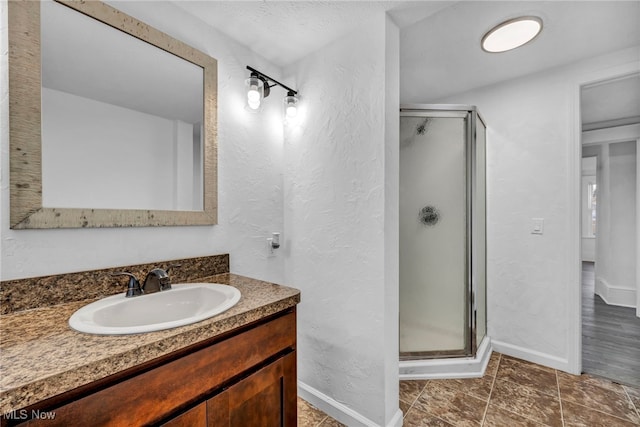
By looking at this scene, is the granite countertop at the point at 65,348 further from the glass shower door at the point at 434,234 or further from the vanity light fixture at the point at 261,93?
the glass shower door at the point at 434,234

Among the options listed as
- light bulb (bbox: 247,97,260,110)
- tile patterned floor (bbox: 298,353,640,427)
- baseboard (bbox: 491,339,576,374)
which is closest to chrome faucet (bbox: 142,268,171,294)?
light bulb (bbox: 247,97,260,110)

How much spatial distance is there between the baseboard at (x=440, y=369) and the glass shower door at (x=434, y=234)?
0.06 meters

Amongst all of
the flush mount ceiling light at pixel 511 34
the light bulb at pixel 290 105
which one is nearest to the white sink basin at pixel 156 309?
the light bulb at pixel 290 105

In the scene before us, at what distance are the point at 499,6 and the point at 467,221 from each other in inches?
51.3

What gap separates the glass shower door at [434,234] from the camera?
203 cm

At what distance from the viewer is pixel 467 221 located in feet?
6.65

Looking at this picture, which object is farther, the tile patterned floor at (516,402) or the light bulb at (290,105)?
the light bulb at (290,105)

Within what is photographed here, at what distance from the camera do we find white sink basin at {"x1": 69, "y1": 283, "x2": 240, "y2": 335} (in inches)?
31.1

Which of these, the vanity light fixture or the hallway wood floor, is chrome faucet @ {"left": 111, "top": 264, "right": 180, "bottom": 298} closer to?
the vanity light fixture

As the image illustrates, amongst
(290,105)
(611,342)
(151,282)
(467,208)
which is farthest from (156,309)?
(611,342)

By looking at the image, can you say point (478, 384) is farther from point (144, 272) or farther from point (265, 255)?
point (144, 272)

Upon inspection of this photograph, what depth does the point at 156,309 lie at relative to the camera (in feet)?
3.65

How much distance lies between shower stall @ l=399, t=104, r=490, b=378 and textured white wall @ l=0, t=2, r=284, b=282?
0.99 m

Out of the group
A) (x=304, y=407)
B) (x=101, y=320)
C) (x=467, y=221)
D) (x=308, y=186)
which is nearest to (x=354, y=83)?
(x=308, y=186)
